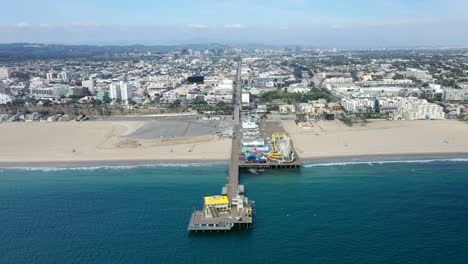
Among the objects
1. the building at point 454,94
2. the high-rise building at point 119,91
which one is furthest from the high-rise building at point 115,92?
the building at point 454,94

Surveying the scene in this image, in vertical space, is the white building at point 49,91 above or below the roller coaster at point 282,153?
above

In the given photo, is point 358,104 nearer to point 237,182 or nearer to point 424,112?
point 424,112

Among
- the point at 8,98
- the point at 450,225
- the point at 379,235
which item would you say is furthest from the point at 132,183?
the point at 8,98

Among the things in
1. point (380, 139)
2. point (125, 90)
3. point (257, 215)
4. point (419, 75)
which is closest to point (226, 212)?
point (257, 215)

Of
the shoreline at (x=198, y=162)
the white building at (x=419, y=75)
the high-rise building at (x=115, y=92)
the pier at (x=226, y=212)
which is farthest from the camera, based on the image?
the white building at (x=419, y=75)

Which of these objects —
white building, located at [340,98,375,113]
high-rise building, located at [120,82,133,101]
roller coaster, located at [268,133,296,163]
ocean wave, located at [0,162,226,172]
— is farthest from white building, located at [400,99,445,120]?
high-rise building, located at [120,82,133,101]

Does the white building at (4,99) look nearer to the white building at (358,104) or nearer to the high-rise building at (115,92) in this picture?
the high-rise building at (115,92)

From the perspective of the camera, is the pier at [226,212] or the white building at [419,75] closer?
the pier at [226,212]
